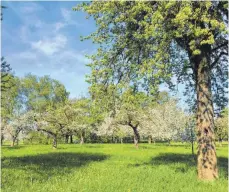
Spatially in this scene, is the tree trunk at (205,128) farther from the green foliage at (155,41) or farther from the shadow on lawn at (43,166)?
the shadow on lawn at (43,166)

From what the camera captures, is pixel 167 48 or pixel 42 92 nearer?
pixel 167 48

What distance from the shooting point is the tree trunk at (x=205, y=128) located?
14812 mm

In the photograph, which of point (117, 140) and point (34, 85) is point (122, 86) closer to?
point (34, 85)

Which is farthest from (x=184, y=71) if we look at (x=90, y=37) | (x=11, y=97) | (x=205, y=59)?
(x=11, y=97)

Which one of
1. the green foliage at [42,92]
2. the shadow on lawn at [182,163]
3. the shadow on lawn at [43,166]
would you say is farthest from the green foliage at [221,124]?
the green foliage at [42,92]

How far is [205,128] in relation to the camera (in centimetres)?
1494

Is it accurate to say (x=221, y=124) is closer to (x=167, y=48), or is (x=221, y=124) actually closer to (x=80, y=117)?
(x=80, y=117)

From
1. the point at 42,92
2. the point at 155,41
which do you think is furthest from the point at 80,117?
the point at 155,41

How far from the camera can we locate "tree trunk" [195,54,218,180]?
14812 mm

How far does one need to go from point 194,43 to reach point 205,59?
1.95 meters

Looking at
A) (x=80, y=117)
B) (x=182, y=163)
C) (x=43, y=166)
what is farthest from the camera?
(x=80, y=117)

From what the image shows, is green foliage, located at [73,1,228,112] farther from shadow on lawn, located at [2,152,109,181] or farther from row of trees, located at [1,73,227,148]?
shadow on lawn, located at [2,152,109,181]

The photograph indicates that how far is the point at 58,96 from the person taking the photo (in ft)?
306

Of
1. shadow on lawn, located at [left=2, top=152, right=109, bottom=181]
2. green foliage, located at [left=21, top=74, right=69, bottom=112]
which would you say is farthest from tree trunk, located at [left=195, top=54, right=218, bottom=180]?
green foliage, located at [left=21, top=74, right=69, bottom=112]
